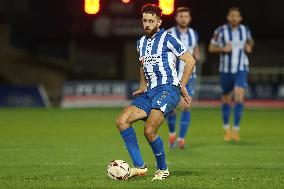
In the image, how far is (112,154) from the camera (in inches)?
531

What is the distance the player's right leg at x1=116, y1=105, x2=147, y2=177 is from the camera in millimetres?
10000

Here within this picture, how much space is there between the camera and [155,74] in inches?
405

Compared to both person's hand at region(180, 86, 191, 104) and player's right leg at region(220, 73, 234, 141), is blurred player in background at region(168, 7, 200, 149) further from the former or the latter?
person's hand at region(180, 86, 191, 104)

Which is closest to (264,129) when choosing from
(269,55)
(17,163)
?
(17,163)

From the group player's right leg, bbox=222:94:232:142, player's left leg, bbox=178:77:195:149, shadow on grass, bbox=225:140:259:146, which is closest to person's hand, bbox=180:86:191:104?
player's left leg, bbox=178:77:195:149

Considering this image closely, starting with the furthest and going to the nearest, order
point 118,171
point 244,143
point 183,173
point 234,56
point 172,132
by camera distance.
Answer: point 234,56 < point 244,143 < point 172,132 < point 183,173 < point 118,171

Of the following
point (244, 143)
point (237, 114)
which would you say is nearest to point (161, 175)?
point (244, 143)

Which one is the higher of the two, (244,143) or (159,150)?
(159,150)

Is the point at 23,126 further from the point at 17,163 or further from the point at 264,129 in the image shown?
the point at 17,163

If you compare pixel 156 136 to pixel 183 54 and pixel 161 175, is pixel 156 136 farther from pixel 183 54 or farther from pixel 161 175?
pixel 183 54

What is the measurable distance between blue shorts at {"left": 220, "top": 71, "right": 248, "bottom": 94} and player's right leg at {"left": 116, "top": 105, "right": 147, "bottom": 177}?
20.5ft

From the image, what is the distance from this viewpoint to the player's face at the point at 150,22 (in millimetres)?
10066

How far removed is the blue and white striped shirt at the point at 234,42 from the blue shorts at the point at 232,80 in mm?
78

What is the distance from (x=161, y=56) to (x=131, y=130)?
0.93m
